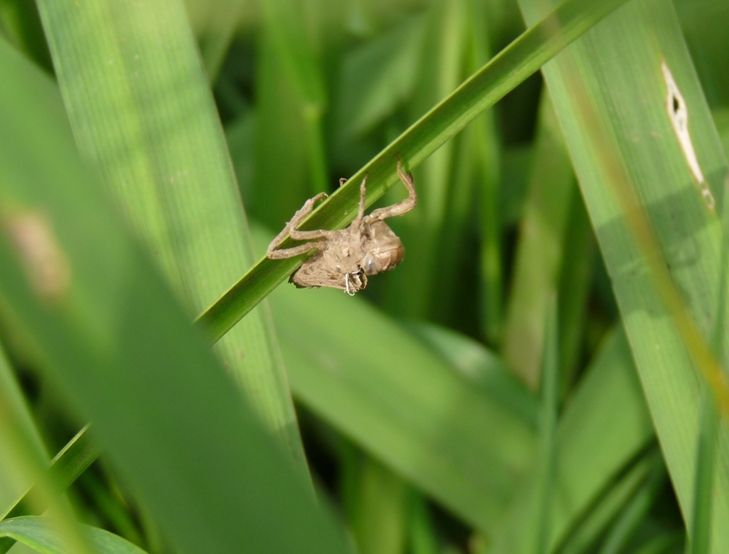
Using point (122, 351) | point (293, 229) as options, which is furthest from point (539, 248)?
point (122, 351)

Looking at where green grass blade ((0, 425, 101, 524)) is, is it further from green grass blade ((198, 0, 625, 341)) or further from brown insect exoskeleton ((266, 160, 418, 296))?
brown insect exoskeleton ((266, 160, 418, 296))

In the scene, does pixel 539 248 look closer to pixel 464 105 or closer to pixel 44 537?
pixel 464 105

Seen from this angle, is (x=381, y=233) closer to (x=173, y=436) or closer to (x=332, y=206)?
(x=332, y=206)

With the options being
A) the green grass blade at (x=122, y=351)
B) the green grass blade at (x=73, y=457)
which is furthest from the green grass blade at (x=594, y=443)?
the green grass blade at (x=122, y=351)

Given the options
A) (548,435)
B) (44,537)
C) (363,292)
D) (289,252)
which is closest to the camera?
(44,537)

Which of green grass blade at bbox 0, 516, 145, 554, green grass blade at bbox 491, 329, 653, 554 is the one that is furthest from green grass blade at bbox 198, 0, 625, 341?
green grass blade at bbox 491, 329, 653, 554

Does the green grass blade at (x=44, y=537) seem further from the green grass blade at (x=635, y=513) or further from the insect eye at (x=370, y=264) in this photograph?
the green grass blade at (x=635, y=513)
